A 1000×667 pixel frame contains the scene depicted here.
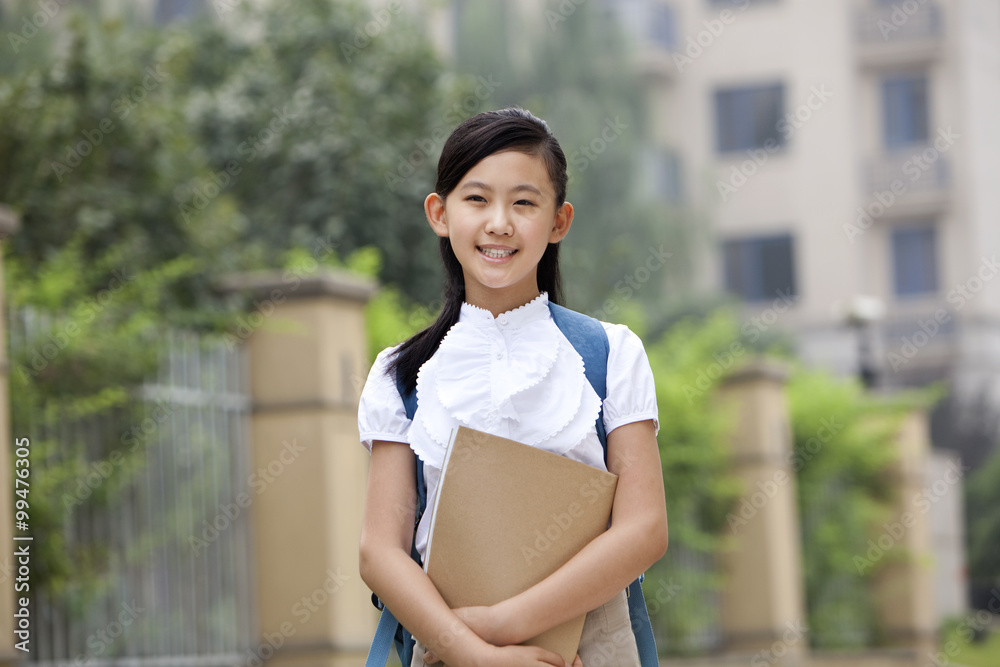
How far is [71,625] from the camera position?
5.51 m

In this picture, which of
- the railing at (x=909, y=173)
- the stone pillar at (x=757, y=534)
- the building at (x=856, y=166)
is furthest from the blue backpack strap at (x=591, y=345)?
the railing at (x=909, y=173)

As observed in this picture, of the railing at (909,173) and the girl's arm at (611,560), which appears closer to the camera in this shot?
the girl's arm at (611,560)

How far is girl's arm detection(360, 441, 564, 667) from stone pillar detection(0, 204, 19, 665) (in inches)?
124

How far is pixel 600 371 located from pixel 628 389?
0.19 feet

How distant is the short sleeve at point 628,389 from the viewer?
206 cm

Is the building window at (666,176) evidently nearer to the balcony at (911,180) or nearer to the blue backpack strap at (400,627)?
the balcony at (911,180)

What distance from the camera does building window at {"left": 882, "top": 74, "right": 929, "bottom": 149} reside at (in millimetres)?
27000

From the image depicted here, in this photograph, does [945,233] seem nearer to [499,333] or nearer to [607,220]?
[607,220]

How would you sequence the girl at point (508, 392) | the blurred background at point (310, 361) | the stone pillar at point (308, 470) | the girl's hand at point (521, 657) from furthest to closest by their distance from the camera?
the stone pillar at point (308, 470) → the blurred background at point (310, 361) → the girl at point (508, 392) → the girl's hand at point (521, 657)

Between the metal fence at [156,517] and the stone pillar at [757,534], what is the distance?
520 cm

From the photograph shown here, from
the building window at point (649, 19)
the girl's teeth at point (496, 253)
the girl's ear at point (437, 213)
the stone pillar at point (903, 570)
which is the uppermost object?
the building window at point (649, 19)

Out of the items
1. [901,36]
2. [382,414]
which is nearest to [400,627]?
[382,414]

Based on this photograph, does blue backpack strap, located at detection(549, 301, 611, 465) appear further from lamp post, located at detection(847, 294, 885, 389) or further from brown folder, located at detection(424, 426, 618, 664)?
lamp post, located at detection(847, 294, 885, 389)

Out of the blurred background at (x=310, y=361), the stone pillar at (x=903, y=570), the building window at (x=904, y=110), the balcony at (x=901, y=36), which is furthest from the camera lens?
the building window at (x=904, y=110)
